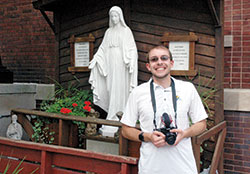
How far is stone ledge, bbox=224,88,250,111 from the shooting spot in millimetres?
4535

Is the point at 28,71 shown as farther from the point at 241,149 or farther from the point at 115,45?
the point at 241,149

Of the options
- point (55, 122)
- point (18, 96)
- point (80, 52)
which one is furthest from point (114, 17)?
point (18, 96)

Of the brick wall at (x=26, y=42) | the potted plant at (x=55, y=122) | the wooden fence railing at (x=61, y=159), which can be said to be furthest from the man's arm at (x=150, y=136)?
the brick wall at (x=26, y=42)

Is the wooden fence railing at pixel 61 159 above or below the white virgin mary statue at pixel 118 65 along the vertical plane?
below

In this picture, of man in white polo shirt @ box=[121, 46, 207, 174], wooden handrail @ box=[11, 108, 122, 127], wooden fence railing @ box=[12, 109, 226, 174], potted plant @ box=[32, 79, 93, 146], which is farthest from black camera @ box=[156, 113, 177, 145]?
potted plant @ box=[32, 79, 93, 146]

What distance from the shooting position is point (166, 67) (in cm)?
218

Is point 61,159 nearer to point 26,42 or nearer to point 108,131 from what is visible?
point 108,131

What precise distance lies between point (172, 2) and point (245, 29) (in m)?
1.31

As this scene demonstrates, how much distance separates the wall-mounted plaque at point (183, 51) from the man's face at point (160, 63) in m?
2.25

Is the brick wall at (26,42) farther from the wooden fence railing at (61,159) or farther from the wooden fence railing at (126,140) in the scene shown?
the wooden fence railing at (61,159)

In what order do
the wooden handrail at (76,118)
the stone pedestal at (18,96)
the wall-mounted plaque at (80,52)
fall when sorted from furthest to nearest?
the stone pedestal at (18,96)
the wall-mounted plaque at (80,52)
the wooden handrail at (76,118)

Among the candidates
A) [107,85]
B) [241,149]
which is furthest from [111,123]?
[241,149]

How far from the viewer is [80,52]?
5344mm

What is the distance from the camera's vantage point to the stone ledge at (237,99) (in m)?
4.54
